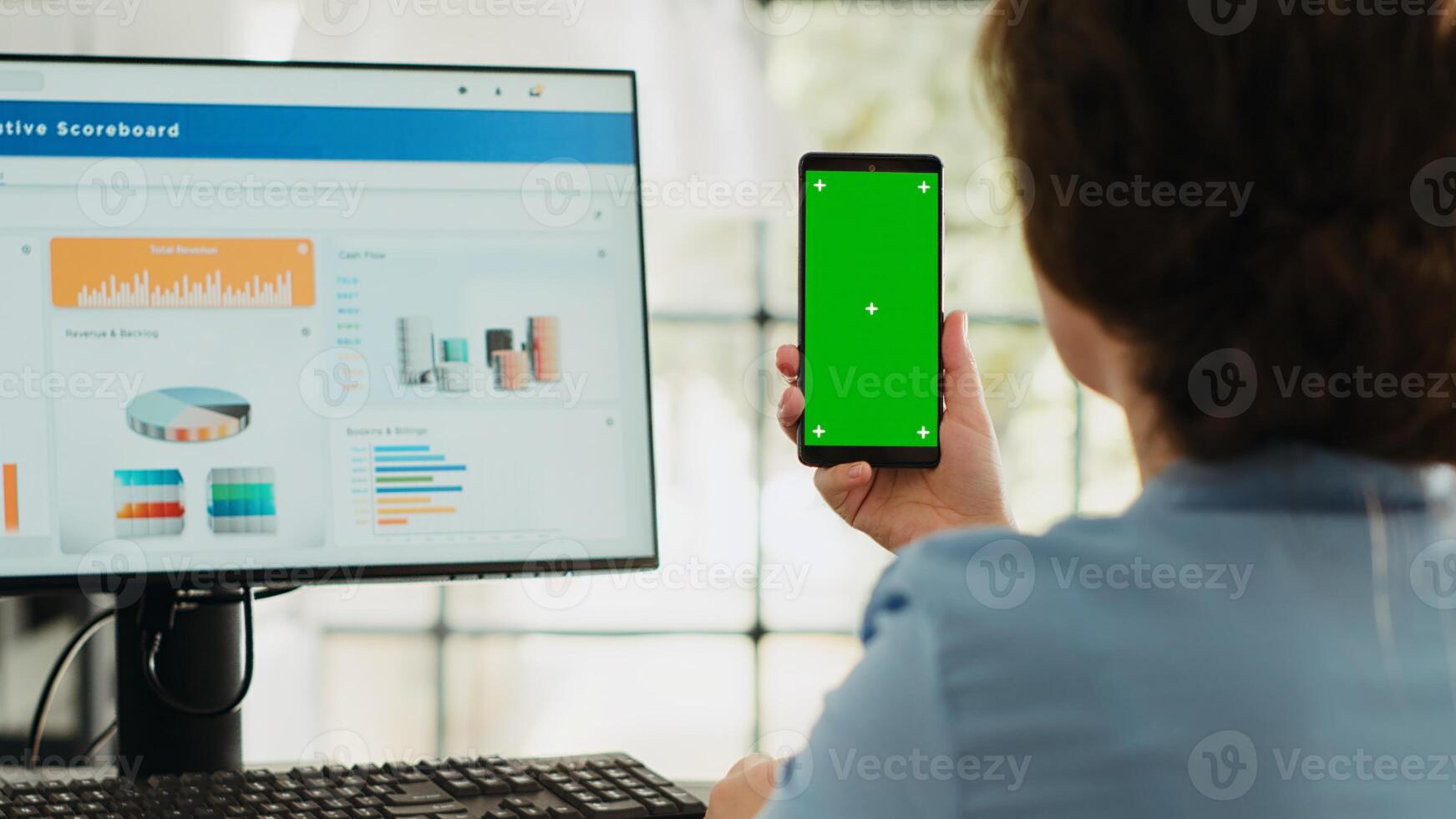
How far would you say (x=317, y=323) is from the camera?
897mm

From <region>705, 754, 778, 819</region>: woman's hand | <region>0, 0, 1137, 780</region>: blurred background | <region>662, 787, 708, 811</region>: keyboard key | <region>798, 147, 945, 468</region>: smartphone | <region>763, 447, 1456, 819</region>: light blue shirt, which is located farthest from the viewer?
<region>0, 0, 1137, 780</region>: blurred background

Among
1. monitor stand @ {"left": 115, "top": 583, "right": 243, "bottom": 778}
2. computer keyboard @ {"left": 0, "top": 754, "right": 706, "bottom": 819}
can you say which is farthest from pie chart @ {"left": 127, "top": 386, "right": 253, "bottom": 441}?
computer keyboard @ {"left": 0, "top": 754, "right": 706, "bottom": 819}

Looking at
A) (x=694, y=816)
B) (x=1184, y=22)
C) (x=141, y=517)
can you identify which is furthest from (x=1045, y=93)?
(x=141, y=517)

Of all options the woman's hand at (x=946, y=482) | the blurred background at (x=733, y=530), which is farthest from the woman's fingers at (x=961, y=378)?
the blurred background at (x=733, y=530)

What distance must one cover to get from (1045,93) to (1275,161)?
0.08 m

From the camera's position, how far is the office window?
2.00 m

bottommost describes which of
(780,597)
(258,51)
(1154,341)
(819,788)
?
(780,597)

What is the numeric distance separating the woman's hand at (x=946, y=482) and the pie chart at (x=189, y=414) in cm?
39

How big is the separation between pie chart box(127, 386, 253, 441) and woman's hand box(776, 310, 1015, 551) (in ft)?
1.27

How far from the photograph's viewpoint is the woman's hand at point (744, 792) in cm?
62

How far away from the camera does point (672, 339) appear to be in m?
2.03

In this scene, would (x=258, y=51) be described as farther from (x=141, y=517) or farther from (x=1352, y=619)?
(x=1352, y=619)

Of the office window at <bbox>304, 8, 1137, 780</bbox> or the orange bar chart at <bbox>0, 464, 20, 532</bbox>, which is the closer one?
the orange bar chart at <bbox>0, 464, 20, 532</bbox>

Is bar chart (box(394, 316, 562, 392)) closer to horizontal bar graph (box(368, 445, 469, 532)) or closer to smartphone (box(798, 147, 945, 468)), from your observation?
horizontal bar graph (box(368, 445, 469, 532))
